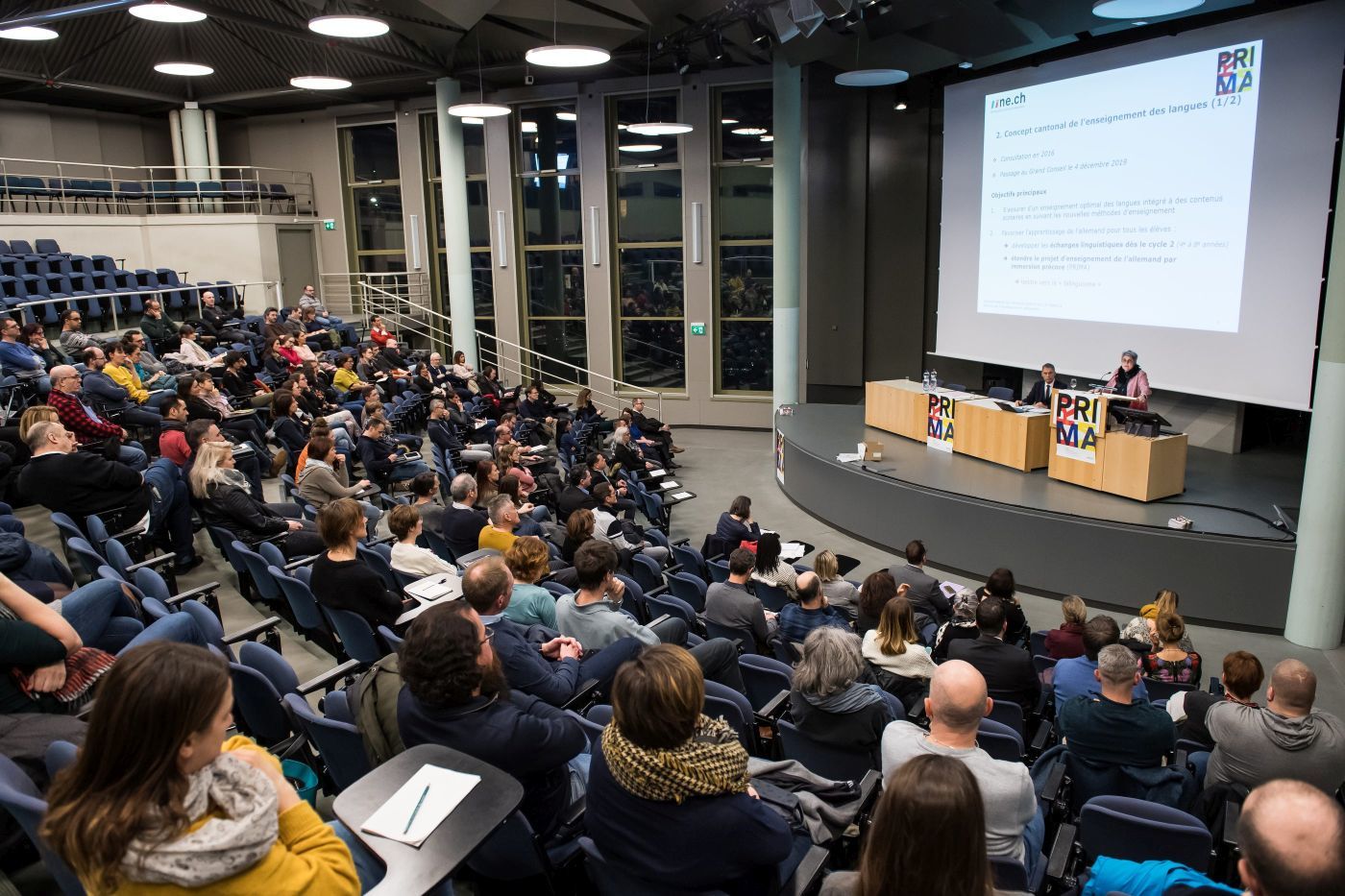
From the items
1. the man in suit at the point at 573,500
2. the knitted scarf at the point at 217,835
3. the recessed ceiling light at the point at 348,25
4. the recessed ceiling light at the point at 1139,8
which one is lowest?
the man in suit at the point at 573,500

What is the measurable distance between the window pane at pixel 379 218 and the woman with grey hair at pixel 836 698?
51.0 ft

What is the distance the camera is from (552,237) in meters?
16.2

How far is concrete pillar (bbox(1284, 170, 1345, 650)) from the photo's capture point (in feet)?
19.9

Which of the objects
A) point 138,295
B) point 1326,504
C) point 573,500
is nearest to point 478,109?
point 138,295

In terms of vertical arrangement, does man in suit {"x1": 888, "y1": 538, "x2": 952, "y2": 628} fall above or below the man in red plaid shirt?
below

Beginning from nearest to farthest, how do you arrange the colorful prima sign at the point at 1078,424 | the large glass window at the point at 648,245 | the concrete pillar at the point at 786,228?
the colorful prima sign at the point at 1078,424 → the concrete pillar at the point at 786,228 → the large glass window at the point at 648,245

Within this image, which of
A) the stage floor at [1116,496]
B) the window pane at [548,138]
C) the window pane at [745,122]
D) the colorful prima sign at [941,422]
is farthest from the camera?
the window pane at [548,138]

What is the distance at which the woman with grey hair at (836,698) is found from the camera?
3.31 metres

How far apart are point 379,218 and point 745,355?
7732 millimetres

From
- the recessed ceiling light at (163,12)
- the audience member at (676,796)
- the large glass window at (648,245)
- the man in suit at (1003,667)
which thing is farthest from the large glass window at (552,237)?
the audience member at (676,796)

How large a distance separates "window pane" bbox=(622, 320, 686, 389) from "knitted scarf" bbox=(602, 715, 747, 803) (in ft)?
44.5

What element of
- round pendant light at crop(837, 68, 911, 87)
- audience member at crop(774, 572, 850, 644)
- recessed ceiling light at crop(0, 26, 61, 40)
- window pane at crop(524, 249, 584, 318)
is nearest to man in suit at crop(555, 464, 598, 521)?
audience member at crop(774, 572, 850, 644)

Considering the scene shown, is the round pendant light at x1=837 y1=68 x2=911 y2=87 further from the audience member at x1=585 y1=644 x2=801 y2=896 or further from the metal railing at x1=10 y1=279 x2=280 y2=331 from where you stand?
the metal railing at x1=10 y1=279 x2=280 y2=331

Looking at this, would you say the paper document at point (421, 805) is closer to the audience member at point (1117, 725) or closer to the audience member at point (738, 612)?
the audience member at point (1117, 725)
